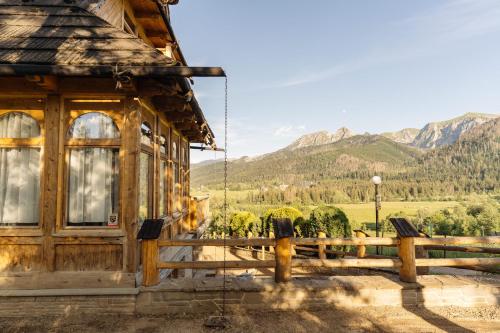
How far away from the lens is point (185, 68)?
4.82 meters

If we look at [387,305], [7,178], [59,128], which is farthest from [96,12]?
[387,305]

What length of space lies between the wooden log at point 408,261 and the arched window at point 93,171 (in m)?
5.34

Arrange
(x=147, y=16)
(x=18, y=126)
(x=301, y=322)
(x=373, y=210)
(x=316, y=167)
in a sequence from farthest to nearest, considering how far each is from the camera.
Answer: (x=316, y=167)
(x=373, y=210)
(x=147, y=16)
(x=18, y=126)
(x=301, y=322)

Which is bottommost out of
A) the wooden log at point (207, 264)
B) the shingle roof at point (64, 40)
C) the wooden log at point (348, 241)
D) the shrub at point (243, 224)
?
the shrub at point (243, 224)

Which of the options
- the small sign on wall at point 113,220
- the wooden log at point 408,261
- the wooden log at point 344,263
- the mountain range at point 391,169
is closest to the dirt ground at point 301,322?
A: the wooden log at point 408,261

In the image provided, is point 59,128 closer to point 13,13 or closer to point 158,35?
point 13,13

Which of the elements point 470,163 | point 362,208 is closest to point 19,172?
point 362,208

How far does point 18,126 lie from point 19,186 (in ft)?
3.61

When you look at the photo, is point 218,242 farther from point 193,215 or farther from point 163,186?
point 193,215

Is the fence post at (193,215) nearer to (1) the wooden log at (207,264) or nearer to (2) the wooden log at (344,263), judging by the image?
(1) the wooden log at (207,264)

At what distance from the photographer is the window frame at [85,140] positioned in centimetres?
526

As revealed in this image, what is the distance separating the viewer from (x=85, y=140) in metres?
5.37

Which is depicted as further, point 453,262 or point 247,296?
point 453,262

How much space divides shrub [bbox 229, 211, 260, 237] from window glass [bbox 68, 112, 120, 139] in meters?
16.6
